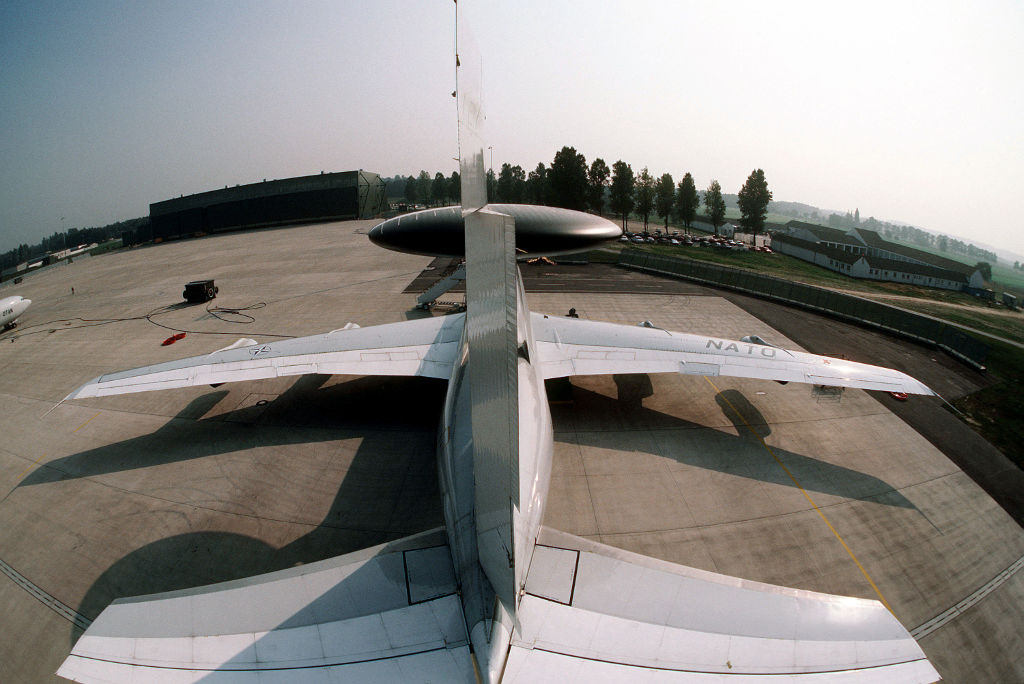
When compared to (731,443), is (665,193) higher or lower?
higher

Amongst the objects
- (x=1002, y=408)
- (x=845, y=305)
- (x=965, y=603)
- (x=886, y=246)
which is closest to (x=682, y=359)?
(x=965, y=603)

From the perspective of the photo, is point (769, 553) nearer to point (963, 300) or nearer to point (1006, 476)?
point (1006, 476)

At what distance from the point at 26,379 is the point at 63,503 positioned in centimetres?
1500

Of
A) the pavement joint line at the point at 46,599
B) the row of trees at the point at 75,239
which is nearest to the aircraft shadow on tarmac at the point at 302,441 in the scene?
the pavement joint line at the point at 46,599

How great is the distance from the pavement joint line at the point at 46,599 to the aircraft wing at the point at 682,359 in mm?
13985

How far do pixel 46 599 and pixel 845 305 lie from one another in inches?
1628

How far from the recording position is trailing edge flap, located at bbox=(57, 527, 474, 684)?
514 cm

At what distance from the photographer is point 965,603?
32.1ft

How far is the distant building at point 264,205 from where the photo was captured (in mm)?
80562

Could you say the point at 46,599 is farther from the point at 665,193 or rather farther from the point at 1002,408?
the point at 665,193

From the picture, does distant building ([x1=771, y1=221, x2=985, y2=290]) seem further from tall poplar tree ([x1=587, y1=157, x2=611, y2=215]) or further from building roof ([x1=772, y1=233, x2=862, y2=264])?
tall poplar tree ([x1=587, y1=157, x2=611, y2=215])

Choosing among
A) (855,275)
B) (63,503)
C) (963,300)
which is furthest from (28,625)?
(855,275)

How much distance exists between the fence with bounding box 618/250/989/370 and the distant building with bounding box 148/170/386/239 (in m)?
66.4

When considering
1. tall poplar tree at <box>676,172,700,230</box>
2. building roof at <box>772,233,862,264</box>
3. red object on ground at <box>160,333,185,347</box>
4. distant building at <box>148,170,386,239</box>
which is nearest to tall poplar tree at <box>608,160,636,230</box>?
tall poplar tree at <box>676,172,700,230</box>
